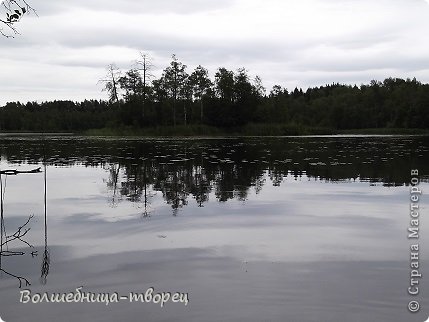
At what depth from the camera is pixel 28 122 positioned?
128 meters

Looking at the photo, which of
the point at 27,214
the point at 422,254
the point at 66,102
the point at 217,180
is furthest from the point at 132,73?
the point at 66,102

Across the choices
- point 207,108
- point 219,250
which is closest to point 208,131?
point 207,108

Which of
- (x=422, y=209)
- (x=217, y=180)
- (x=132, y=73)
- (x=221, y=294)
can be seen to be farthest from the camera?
(x=132, y=73)

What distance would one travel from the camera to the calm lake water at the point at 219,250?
4.90 metres

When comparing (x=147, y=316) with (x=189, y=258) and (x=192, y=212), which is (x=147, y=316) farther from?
(x=192, y=212)

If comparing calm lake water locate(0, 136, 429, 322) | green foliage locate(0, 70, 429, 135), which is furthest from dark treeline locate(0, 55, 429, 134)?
calm lake water locate(0, 136, 429, 322)

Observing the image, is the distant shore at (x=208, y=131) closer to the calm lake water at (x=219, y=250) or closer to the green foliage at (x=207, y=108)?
the green foliage at (x=207, y=108)

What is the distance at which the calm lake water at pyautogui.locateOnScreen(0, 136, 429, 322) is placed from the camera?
490 cm

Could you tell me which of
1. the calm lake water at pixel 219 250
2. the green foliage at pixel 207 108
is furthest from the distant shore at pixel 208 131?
the calm lake water at pixel 219 250

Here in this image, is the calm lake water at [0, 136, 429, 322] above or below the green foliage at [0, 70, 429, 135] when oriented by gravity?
below

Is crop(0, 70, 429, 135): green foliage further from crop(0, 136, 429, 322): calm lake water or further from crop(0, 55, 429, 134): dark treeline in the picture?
crop(0, 136, 429, 322): calm lake water

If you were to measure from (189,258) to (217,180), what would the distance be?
8463 millimetres

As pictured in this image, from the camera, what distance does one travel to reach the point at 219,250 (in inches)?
276

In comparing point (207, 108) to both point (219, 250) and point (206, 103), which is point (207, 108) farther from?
point (219, 250)
